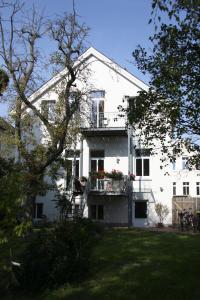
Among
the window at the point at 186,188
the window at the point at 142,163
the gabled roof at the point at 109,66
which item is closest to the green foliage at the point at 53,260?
the window at the point at 142,163

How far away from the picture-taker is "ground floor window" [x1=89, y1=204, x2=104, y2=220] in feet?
95.0

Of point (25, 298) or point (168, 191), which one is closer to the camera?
point (25, 298)

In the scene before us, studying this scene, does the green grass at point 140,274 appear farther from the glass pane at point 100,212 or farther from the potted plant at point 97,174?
the glass pane at point 100,212

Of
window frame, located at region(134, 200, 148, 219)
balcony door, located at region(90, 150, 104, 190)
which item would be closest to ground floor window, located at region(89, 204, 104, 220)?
window frame, located at region(134, 200, 148, 219)

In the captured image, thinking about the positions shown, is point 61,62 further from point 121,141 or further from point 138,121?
point 138,121

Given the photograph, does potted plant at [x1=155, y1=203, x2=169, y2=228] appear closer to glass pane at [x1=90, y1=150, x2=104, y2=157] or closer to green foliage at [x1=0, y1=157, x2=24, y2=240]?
glass pane at [x1=90, y1=150, x2=104, y2=157]

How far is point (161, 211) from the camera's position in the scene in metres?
28.0

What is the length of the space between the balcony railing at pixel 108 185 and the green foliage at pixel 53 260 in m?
16.4

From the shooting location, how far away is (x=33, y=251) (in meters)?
10.4

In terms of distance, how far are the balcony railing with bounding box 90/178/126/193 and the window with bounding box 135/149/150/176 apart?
1.84 m

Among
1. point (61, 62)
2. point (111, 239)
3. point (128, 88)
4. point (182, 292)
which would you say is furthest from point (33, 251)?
point (128, 88)

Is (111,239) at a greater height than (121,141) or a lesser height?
lesser

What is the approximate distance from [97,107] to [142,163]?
5.16m

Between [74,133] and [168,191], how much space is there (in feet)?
27.4
